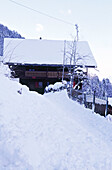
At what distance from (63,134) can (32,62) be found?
18046 millimetres

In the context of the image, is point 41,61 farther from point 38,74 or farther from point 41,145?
point 41,145

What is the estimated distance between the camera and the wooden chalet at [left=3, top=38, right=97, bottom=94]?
2233 centimetres

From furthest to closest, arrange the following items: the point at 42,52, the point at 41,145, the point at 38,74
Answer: the point at 42,52, the point at 38,74, the point at 41,145

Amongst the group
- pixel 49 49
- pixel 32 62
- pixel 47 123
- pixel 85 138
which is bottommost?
pixel 85 138

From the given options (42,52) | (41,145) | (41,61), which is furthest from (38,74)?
(41,145)

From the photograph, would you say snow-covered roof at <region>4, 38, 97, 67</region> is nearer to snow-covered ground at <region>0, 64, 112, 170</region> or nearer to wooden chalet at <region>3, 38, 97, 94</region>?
wooden chalet at <region>3, 38, 97, 94</region>

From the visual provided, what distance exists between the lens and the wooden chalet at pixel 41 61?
2233cm

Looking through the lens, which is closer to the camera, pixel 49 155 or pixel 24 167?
pixel 24 167

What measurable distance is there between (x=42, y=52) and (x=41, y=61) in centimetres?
266

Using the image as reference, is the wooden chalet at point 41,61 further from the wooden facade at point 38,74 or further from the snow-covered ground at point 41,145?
the snow-covered ground at point 41,145

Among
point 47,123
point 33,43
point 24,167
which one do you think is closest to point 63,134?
point 47,123

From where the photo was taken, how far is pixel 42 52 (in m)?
24.8

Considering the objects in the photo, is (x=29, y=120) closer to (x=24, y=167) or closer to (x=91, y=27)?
(x=24, y=167)

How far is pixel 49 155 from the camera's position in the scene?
3879 mm
